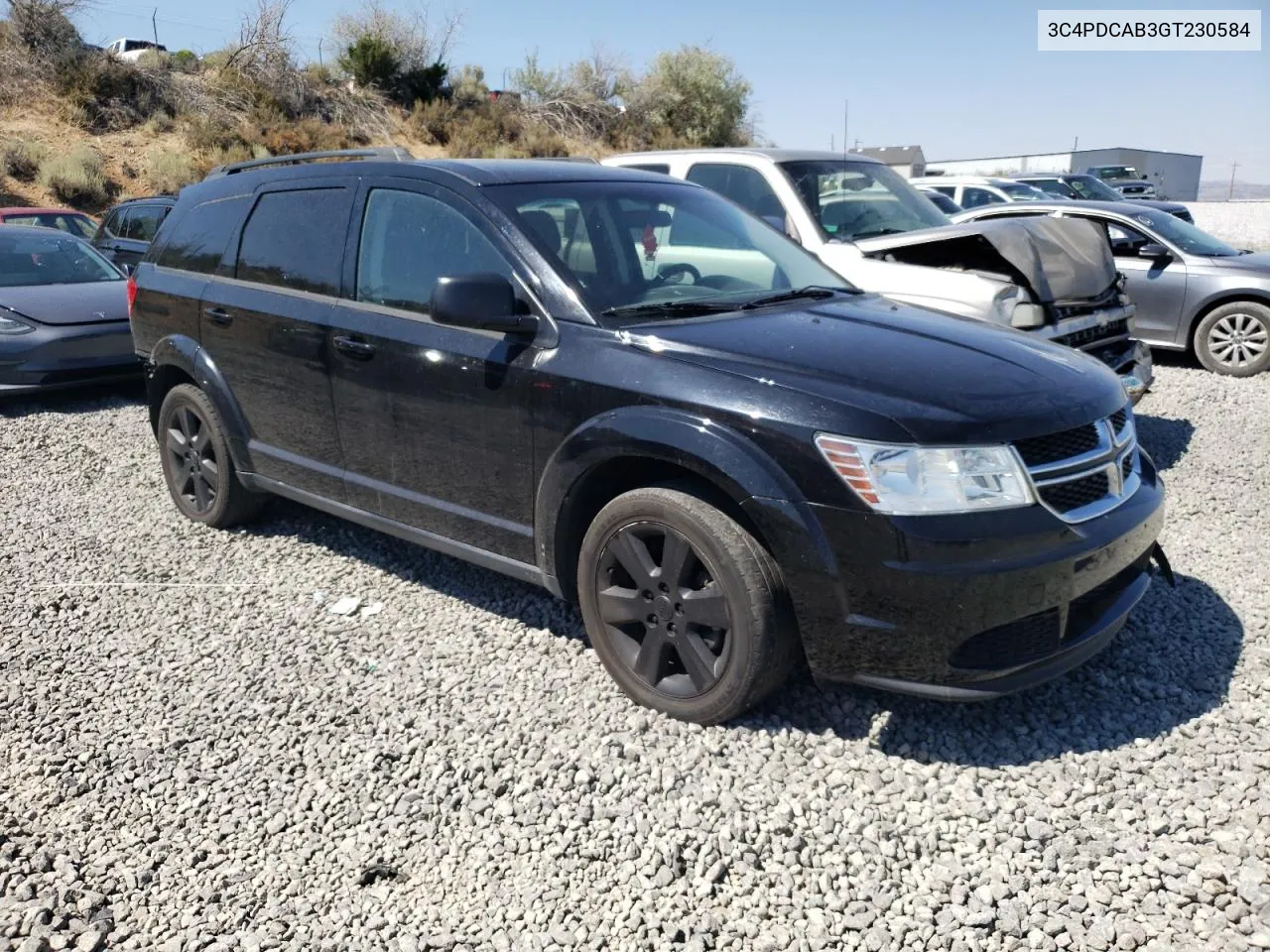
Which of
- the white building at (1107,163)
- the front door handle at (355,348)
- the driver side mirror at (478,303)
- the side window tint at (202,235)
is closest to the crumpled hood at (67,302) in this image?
the side window tint at (202,235)

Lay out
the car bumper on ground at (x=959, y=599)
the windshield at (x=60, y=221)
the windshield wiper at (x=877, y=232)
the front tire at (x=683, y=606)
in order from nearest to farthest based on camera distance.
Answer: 1. the car bumper on ground at (x=959, y=599)
2. the front tire at (x=683, y=606)
3. the windshield wiper at (x=877, y=232)
4. the windshield at (x=60, y=221)

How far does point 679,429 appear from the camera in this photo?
3.28 meters

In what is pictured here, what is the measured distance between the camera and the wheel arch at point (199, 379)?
5.10 metres

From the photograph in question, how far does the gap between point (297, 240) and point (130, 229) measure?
9813 millimetres

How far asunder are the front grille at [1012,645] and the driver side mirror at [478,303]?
185 cm

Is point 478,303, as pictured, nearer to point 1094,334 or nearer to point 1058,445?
point 1058,445

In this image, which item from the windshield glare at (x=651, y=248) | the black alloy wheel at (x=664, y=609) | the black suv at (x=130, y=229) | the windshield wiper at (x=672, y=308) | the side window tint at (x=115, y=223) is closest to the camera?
the black alloy wheel at (x=664, y=609)

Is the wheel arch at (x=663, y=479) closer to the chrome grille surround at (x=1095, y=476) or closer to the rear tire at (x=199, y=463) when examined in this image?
the chrome grille surround at (x=1095, y=476)

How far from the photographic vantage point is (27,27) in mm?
28719

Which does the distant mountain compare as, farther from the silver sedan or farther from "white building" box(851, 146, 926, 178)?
the silver sedan

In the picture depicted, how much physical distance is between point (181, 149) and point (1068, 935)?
30181 mm

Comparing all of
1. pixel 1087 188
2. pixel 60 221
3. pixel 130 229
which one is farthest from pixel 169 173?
pixel 1087 188

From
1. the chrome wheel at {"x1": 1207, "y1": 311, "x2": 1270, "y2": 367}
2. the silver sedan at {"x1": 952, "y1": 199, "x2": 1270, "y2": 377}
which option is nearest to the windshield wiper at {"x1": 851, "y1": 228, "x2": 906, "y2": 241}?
the silver sedan at {"x1": 952, "y1": 199, "x2": 1270, "y2": 377}

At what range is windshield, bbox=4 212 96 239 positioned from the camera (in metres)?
13.3
